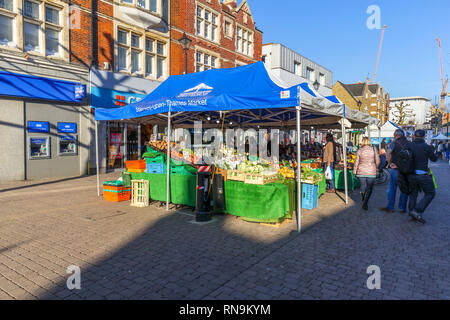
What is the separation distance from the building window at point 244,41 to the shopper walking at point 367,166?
720 inches

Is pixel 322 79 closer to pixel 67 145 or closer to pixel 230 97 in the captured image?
pixel 67 145

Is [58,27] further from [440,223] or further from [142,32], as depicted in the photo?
[440,223]

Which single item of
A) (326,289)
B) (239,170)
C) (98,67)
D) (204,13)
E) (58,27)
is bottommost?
(326,289)

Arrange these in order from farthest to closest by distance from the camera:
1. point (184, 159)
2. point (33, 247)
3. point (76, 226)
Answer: point (184, 159) < point (76, 226) < point (33, 247)

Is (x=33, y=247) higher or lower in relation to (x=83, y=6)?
lower

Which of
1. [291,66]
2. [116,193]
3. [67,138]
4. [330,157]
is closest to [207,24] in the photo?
[67,138]

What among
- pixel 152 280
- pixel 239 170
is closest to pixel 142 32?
pixel 239 170

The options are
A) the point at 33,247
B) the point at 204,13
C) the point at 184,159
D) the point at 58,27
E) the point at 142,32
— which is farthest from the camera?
the point at 204,13

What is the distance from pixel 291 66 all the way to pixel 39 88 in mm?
25794

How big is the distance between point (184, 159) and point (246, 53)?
19.1m

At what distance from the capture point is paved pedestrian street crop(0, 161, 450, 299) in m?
3.77

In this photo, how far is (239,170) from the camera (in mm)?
6996

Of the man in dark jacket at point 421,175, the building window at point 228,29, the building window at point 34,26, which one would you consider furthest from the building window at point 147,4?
the man in dark jacket at point 421,175

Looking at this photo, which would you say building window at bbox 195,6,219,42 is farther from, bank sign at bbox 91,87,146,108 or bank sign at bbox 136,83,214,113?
bank sign at bbox 136,83,214,113
